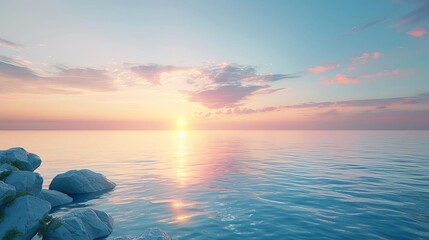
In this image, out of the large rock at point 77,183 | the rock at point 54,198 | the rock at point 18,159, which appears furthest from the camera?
the large rock at point 77,183

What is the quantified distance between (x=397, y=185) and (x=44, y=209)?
2622cm

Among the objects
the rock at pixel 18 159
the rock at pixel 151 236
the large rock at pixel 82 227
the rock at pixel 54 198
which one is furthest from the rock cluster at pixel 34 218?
the rock at pixel 18 159

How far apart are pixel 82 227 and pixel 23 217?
2513 millimetres

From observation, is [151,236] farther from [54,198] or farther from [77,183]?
[77,183]

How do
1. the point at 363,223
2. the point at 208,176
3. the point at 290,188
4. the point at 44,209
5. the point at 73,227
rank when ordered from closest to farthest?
the point at 73,227 < the point at 44,209 < the point at 363,223 < the point at 290,188 < the point at 208,176

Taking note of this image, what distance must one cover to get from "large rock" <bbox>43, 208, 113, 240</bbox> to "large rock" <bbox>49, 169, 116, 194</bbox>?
9039 mm

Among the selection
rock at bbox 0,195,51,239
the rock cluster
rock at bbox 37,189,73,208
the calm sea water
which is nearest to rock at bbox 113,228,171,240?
the calm sea water

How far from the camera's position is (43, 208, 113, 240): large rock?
9773mm

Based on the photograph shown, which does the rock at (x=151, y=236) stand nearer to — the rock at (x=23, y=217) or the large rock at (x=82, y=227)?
the large rock at (x=82, y=227)

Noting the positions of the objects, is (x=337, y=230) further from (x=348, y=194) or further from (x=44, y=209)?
(x=44, y=209)

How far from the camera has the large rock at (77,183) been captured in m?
19.3

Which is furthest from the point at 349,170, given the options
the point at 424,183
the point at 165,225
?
the point at 165,225

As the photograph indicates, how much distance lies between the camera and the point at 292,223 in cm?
1227

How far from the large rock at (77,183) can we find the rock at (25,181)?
580 cm
